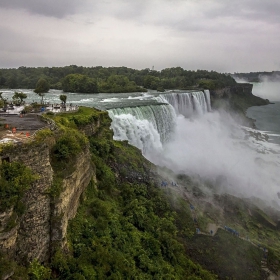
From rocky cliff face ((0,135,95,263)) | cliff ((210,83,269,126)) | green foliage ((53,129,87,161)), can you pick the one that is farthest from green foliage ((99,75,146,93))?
rocky cliff face ((0,135,95,263))

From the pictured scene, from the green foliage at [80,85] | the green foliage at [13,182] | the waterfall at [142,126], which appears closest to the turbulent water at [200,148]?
the waterfall at [142,126]

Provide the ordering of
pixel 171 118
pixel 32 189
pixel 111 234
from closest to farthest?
pixel 32 189, pixel 111 234, pixel 171 118

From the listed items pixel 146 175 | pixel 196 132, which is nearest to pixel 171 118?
pixel 196 132

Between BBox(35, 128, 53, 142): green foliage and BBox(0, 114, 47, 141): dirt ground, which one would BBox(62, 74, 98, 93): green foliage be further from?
BBox(35, 128, 53, 142): green foliage

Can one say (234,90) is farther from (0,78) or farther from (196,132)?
(0,78)

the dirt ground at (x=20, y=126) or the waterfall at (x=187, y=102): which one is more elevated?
the dirt ground at (x=20, y=126)

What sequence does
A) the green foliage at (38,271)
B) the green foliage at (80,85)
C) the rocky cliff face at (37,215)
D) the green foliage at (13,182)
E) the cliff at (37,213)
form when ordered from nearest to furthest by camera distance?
1. the green foliage at (13,182)
2. the cliff at (37,213)
3. the rocky cliff face at (37,215)
4. the green foliage at (38,271)
5. the green foliage at (80,85)

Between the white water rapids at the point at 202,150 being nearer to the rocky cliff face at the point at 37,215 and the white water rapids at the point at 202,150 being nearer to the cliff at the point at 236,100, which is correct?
the rocky cliff face at the point at 37,215
